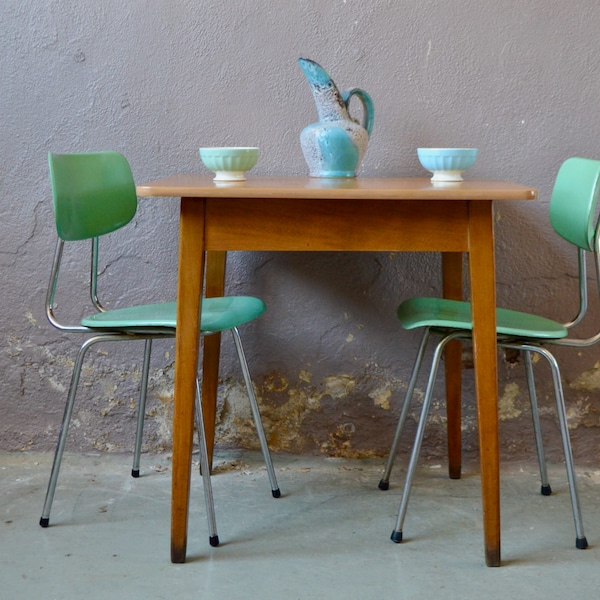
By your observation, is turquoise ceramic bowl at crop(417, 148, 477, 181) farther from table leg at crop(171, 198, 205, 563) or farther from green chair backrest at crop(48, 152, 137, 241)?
green chair backrest at crop(48, 152, 137, 241)

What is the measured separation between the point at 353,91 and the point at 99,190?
0.74 meters

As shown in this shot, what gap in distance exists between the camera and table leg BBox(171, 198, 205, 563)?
1.85 metres

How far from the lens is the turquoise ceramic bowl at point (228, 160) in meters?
1.97

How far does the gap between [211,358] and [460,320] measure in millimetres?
812

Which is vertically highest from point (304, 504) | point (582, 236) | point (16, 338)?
point (582, 236)

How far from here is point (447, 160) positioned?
6.35ft

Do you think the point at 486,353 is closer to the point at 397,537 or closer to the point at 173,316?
the point at 397,537

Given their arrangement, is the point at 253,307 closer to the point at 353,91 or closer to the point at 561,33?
the point at 353,91

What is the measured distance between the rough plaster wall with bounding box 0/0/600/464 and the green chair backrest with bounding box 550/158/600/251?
0.95ft

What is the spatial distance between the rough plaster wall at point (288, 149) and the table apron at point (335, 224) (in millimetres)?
649

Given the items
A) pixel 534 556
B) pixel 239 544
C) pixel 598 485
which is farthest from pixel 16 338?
pixel 598 485

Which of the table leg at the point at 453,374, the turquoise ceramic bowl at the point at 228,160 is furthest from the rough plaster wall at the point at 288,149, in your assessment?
the turquoise ceramic bowl at the point at 228,160

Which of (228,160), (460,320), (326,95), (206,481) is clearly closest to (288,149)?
(326,95)

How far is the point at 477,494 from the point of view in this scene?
2342 mm
